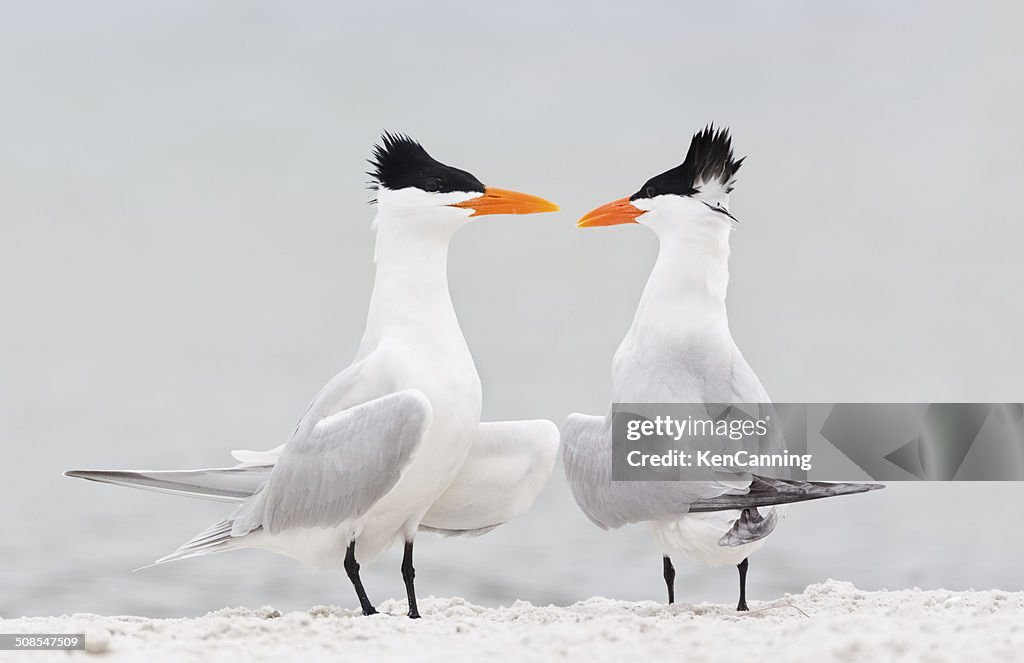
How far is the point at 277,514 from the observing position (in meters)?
5.04

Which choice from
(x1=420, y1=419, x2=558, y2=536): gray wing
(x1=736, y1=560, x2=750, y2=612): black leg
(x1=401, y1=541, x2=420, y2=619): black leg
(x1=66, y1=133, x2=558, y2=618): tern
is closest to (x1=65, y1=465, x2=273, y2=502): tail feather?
(x1=66, y1=133, x2=558, y2=618): tern

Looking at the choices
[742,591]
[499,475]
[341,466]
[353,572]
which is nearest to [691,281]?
[499,475]

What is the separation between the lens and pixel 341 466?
16.0 feet

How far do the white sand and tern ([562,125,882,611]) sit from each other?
0.48 metres

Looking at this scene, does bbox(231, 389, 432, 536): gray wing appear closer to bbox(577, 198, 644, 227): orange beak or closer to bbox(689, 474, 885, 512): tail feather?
bbox(689, 474, 885, 512): tail feather

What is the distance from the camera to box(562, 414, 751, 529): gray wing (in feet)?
16.5

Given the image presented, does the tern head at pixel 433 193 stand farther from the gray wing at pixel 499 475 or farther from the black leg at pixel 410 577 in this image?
the black leg at pixel 410 577

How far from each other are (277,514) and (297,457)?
25 cm

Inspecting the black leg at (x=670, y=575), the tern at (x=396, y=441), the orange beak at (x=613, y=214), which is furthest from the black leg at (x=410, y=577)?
the orange beak at (x=613, y=214)

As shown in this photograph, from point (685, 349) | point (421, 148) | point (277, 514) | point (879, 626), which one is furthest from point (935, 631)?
point (421, 148)

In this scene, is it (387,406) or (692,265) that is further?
(692,265)

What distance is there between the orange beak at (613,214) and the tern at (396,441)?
0.57 metres

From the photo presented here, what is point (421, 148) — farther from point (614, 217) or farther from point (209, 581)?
point (209, 581)

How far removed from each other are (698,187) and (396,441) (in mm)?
1926
